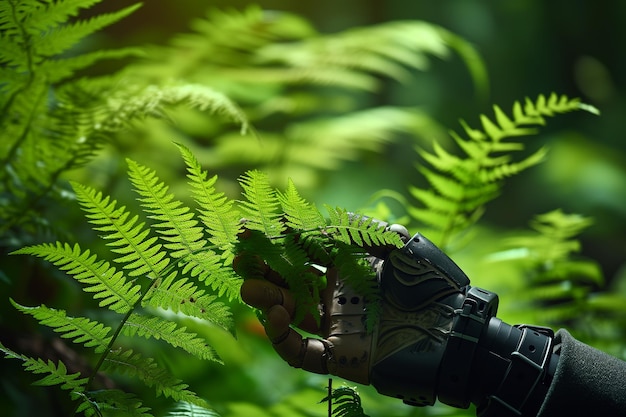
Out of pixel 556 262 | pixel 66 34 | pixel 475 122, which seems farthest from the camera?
pixel 475 122

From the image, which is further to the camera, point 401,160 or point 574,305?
point 401,160

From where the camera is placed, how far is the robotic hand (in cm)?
67

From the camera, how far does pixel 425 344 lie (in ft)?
2.23

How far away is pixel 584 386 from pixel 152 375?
0.43 metres

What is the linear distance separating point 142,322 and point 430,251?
0.30 meters

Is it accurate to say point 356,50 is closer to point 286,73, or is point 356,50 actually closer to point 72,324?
point 286,73

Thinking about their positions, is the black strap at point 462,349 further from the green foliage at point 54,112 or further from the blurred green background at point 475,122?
the blurred green background at point 475,122

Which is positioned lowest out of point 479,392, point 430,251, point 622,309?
point 622,309

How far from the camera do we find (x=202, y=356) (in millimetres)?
670

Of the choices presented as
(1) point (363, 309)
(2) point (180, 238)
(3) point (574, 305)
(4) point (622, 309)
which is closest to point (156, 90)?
(2) point (180, 238)

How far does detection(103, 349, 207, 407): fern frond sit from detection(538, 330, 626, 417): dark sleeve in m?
0.35

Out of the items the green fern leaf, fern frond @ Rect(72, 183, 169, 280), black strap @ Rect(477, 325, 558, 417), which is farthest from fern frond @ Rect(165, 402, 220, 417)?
the green fern leaf

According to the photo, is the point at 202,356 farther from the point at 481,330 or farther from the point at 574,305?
the point at 574,305

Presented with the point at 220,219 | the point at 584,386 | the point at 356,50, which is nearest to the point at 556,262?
the point at 584,386
